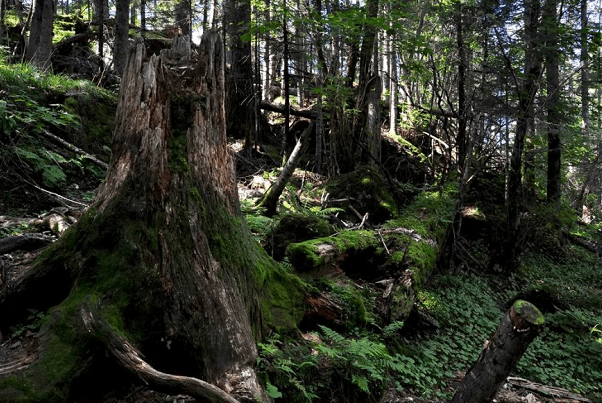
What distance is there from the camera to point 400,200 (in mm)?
10555

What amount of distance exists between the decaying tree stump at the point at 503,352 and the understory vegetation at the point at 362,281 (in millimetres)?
664

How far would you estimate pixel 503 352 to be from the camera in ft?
11.0

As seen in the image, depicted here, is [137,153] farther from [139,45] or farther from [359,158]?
[359,158]

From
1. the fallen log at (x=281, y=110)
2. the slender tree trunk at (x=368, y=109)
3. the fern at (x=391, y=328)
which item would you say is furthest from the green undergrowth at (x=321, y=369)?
the fallen log at (x=281, y=110)

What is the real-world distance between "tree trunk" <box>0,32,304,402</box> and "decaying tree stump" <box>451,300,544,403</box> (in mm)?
1822

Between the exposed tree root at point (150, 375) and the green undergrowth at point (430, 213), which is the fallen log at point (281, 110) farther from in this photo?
the exposed tree root at point (150, 375)

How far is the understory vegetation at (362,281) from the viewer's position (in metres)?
3.45

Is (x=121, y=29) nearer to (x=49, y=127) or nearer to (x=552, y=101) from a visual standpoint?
(x=49, y=127)

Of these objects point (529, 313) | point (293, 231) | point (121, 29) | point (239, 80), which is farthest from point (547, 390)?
point (239, 80)

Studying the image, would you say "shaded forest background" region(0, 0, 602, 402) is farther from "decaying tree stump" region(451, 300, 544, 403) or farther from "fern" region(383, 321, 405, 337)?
"decaying tree stump" region(451, 300, 544, 403)

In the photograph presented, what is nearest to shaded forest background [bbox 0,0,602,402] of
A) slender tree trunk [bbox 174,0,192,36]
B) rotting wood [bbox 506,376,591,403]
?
rotting wood [bbox 506,376,591,403]

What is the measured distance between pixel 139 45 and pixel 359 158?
936 cm

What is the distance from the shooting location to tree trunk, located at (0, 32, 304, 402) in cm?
242

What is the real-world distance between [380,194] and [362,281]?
4267 mm
